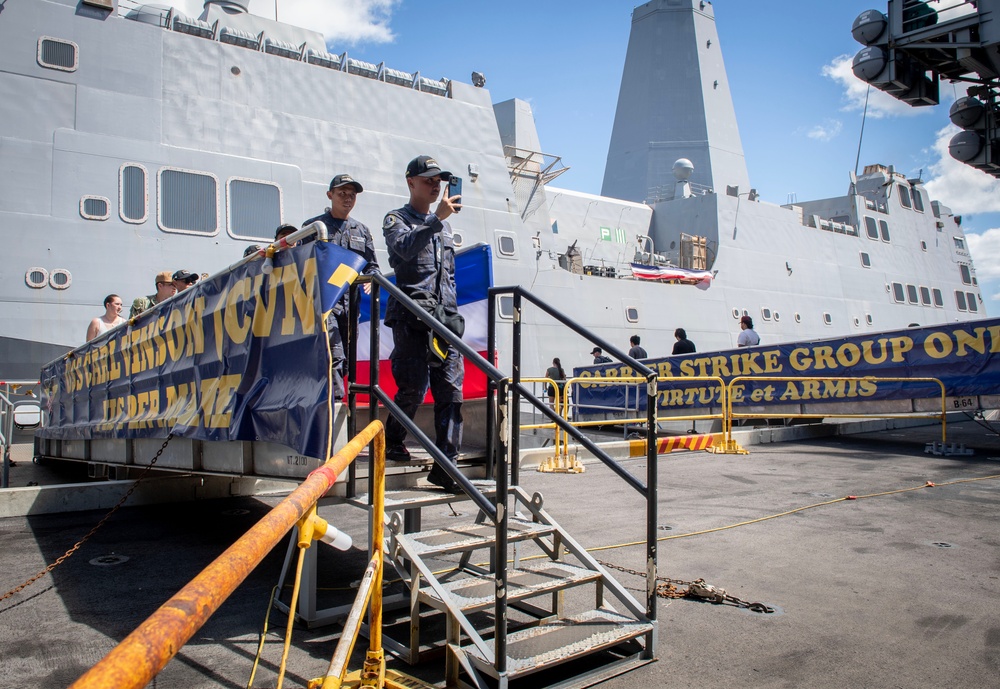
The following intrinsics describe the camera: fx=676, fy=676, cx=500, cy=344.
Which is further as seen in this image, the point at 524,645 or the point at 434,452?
the point at 434,452

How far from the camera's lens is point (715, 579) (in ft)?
12.7

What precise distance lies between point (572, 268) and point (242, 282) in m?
14.5

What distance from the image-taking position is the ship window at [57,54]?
33.3ft

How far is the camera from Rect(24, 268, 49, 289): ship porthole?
31.3 feet

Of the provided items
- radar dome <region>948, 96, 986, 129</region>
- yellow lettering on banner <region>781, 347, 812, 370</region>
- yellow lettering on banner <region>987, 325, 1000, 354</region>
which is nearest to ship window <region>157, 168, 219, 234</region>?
yellow lettering on banner <region>781, 347, 812, 370</region>

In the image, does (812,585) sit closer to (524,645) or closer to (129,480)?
(524,645)

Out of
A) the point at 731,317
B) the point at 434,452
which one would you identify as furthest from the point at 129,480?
the point at 731,317

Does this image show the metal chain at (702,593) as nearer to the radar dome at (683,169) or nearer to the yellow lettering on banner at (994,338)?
the yellow lettering on banner at (994,338)

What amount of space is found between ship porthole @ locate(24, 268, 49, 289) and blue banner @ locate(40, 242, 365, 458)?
16.9ft

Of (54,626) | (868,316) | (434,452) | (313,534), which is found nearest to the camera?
(313,534)

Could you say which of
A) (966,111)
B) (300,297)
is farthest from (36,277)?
(966,111)

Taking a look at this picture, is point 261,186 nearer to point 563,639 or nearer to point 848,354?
point 848,354

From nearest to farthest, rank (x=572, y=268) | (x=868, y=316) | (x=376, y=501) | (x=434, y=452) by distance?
(x=376, y=501) < (x=434, y=452) < (x=572, y=268) < (x=868, y=316)

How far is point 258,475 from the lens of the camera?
3.66 m
